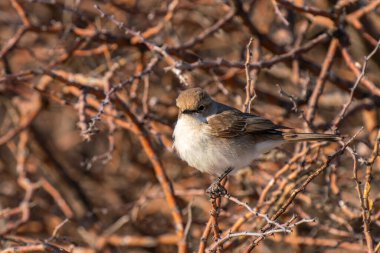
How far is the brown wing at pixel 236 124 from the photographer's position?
4.85m

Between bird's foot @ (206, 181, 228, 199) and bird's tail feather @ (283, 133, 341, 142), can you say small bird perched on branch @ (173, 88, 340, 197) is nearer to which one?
bird's tail feather @ (283, 133, 341, 142)

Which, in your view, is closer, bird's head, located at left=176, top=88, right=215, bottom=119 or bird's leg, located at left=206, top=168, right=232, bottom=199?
bird's leg, located at left=206, top=168, right=232, bottom=199

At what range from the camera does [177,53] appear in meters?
5.37

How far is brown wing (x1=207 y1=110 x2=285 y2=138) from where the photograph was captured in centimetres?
485

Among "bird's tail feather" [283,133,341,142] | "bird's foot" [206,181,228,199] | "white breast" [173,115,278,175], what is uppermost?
"bird's tail feather" [283,133,341,142]

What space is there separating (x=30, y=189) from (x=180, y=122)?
5.21 ft

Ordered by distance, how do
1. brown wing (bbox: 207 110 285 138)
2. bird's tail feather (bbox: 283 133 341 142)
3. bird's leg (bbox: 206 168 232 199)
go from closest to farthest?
bird's leg (bbox: 206 168 232 199)
bird's tail feather (bbox: 283 133 341 142)
brown wing (bbox: 207 110 285 138)

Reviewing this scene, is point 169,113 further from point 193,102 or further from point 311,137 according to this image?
point 311,137

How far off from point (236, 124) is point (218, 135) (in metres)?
0.23

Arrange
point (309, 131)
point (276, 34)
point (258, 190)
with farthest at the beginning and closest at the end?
point (276, 34), point (258, 190), point (309, 131)

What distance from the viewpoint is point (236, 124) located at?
4.99 m

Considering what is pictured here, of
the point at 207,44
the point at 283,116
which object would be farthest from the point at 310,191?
the point at 207,44

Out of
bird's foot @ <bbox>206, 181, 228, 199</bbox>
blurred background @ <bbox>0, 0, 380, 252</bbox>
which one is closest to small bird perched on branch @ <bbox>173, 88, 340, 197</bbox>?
blurred background @ <bbox>0, 0, 380, 252</bbox>

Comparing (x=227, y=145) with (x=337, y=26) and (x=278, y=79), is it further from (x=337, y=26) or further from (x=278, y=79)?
(x=278, y=79)
